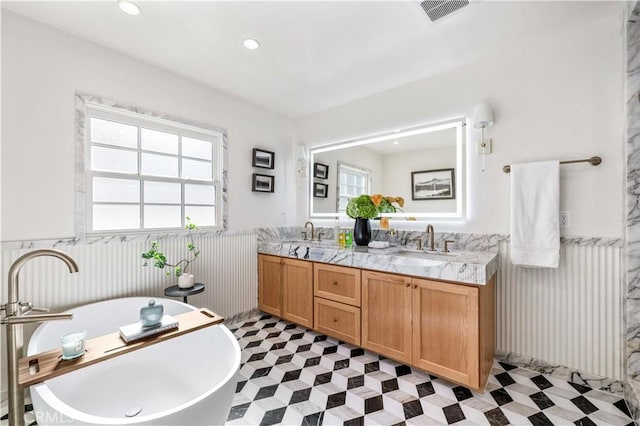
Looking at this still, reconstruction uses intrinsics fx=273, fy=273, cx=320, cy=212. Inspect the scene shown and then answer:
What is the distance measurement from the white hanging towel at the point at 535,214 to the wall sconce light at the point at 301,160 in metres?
2.30

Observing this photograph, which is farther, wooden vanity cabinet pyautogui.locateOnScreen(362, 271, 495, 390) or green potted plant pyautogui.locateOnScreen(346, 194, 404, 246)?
green potted plant pyautogui.locateOnScreen(346, 194, 404, 246)

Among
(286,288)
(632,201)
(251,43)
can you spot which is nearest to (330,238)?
(286,288)

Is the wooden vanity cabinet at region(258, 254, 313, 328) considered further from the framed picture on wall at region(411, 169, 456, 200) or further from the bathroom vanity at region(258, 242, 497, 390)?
the framed picture on wall at region(411, 169, 456, 200)

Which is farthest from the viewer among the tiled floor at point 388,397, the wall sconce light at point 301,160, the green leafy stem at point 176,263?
the wall sconce light at point 301,160

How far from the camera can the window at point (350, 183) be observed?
3123 millimetres

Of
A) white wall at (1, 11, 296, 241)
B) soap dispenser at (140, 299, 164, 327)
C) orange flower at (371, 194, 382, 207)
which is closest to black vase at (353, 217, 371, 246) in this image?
orange flower at (371, 194, 382, 207)

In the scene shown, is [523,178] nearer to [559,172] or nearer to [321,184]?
[559,172]

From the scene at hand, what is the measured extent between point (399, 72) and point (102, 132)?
2.62 m

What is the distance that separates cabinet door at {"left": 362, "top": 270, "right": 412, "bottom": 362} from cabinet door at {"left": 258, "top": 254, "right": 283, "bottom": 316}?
Answer: 1.09 m

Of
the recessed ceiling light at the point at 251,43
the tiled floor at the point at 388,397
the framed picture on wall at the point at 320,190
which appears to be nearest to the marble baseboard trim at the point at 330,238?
the framed picture on wall at the point at 320,190

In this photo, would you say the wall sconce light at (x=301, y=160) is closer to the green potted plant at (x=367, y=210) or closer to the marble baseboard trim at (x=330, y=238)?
the marble baseboard trim at (x=330, y=238)

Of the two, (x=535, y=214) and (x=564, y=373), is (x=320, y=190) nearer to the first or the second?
(x=535, y=214)

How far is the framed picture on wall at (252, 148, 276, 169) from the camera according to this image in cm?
323

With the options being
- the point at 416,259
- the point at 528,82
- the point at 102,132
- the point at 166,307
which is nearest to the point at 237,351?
the point at 166,307
